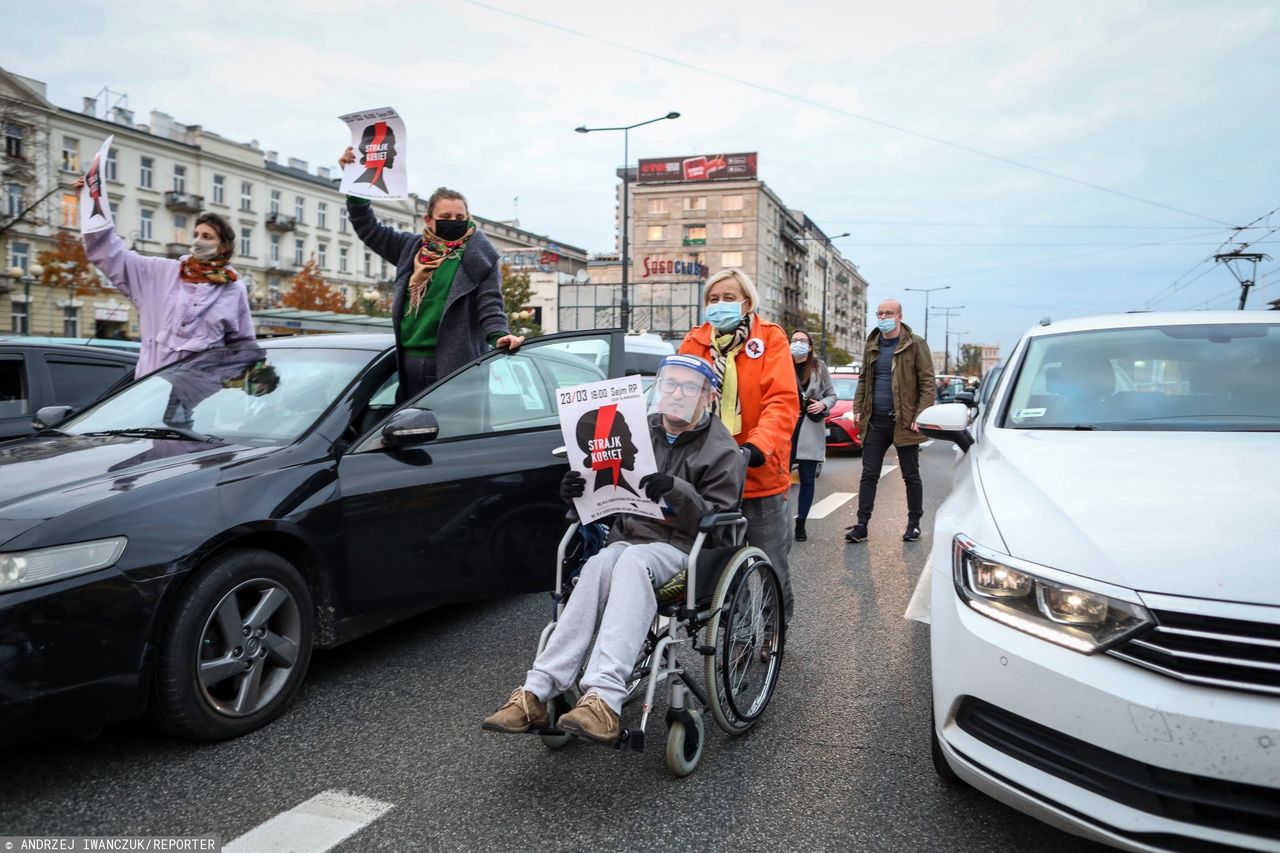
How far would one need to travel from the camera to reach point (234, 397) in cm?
407

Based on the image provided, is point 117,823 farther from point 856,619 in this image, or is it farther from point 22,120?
point 22,120

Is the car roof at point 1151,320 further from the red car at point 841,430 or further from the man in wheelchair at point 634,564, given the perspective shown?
the red car at point 841,430

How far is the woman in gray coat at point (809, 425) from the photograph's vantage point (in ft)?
23.4

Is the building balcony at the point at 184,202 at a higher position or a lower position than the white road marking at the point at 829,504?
higher

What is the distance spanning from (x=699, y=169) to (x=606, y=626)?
87134mm

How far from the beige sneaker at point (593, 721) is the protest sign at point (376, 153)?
3197mm

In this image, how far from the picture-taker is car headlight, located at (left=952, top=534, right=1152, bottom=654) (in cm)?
210

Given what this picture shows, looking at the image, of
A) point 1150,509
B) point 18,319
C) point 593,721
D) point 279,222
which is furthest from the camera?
point 279,222

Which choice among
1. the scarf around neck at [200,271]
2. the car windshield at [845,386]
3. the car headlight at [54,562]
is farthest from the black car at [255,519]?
the car windshield at [845,386]

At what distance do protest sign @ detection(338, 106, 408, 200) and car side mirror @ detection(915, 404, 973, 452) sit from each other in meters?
3.02

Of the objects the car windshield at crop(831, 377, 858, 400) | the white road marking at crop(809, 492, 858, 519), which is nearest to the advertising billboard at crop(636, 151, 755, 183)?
the car windshield at crop(831, 377, 858, 400)

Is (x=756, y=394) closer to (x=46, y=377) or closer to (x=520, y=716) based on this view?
(x=520, y=716)

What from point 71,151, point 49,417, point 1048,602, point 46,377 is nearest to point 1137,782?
point 1048,602

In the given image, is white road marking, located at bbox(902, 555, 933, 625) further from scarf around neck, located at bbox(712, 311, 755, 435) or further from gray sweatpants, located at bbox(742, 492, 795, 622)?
scarf around neck, located at bbox(712, 311, 755, 435)
